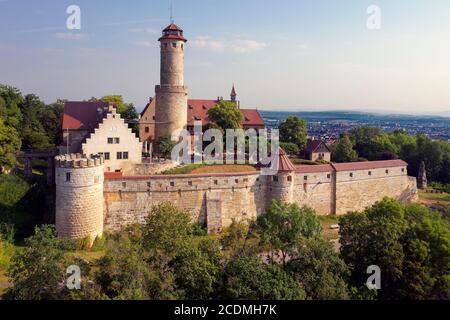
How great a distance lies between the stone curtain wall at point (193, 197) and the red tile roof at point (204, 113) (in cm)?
1834

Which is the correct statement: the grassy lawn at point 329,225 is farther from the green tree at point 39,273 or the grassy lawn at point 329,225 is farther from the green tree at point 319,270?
the green tree at point 39,273

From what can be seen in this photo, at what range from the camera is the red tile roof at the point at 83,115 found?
4056 cm

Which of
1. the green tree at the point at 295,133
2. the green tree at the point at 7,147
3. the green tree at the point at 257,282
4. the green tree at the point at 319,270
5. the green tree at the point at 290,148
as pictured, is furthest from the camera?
the green tree at the point at 295,133

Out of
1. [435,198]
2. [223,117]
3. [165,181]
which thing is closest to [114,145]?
[165,181]

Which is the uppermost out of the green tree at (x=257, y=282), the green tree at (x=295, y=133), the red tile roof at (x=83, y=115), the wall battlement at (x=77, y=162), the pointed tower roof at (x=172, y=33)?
the pointed tower roof at (x=172, y=33)

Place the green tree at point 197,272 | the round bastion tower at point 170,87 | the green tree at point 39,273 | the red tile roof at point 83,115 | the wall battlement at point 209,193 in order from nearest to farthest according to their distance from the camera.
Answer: the green tree at point 39,273 < the green tree at point 197,272 < the wall battlement at point 209,193 < the red tile roof at point 83,115 < the round bastion tower at point 170,87

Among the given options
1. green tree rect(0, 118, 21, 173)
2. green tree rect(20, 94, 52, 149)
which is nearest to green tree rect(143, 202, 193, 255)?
green tree rect(0, 118, 21, 173)

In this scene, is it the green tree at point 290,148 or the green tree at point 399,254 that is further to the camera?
the green tree at point 290,148

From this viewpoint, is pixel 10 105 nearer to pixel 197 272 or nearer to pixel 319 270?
pixel 197 272

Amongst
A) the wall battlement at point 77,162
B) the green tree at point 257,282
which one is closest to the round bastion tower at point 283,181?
the green tree at point 257,282

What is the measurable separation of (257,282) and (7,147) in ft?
93.0

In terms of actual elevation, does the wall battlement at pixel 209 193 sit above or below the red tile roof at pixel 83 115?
below
